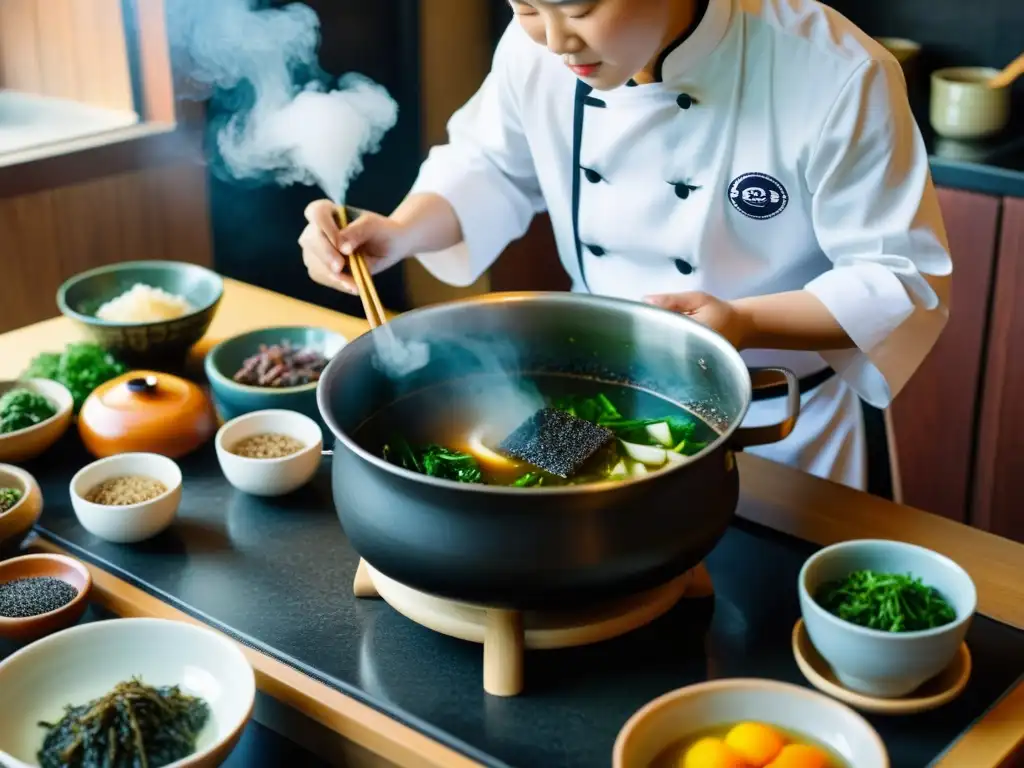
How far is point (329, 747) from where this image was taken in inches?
46.5

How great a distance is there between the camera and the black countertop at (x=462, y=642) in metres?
1.12

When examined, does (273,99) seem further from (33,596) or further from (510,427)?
(33,596)

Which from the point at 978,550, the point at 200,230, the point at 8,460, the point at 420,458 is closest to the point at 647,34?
the point at 420,458

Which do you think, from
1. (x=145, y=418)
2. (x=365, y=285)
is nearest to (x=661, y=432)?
(x=365, y=285)

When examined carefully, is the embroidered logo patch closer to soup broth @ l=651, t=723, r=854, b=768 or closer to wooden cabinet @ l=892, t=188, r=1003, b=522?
soup broth @ l=651, t=723, r=854, b=768

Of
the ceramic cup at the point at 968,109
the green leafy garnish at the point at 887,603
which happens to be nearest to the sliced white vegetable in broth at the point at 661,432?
the green leafy garnish at the point at 887,603

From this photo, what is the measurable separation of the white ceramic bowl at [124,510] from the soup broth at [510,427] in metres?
0.27

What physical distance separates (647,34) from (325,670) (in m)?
0.81

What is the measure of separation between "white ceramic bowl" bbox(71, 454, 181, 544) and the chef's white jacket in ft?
2.06

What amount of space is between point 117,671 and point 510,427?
512 mm

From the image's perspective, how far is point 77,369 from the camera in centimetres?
175

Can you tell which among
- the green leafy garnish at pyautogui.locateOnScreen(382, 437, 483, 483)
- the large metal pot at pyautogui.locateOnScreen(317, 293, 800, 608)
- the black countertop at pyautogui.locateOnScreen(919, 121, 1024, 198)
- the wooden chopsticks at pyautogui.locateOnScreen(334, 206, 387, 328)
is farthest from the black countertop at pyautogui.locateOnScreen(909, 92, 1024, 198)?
the green leafy garnish at pyautogui.locateOnScreen(382, 437, 483, 483)

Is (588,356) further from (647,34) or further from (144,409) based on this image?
(144,409)

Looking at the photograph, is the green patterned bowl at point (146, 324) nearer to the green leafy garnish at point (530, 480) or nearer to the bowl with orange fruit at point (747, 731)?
the green leafy garnish at point (530, 480)
